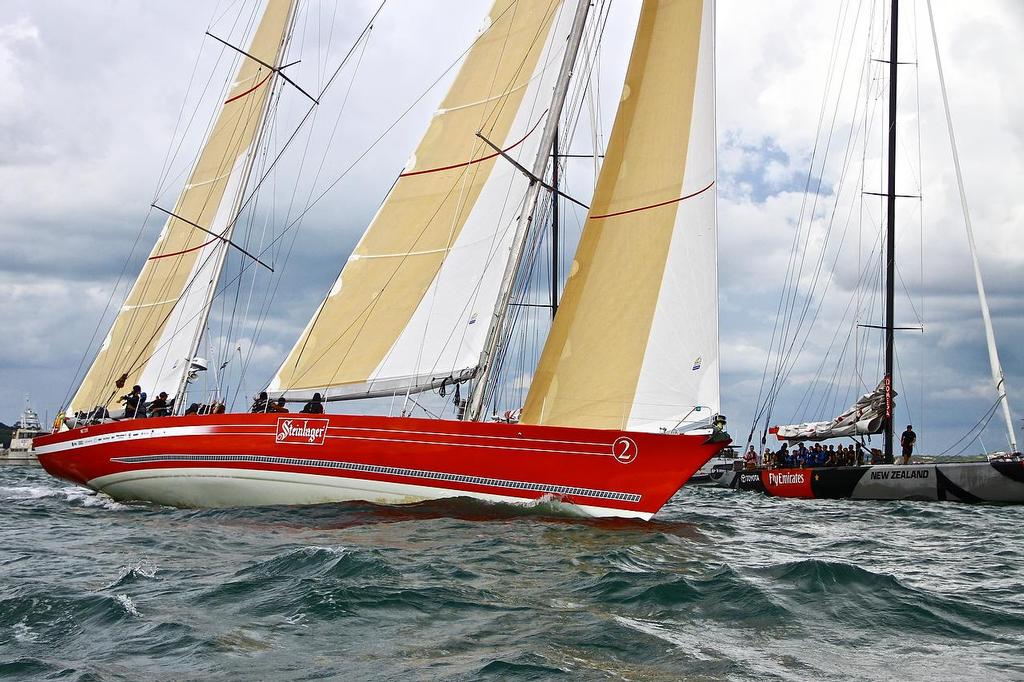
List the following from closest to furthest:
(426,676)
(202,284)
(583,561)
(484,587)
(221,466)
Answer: (426,676)
(484,587)
(583,561)
(221,466)
(202,284)

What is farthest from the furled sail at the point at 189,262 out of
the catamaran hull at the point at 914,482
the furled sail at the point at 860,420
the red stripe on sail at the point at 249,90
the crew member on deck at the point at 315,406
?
the furled sail at the point at 860,420

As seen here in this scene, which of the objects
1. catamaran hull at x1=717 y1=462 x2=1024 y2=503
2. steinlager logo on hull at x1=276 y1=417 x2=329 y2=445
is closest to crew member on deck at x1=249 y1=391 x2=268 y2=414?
steinlager logo on hull at x1=276 y1=417 x2=329 y2=445

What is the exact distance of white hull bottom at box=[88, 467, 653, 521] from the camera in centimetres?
1606

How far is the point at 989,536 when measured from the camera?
52.6 ft

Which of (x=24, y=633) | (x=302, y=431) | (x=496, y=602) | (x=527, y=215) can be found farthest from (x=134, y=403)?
(x=496, y=602)

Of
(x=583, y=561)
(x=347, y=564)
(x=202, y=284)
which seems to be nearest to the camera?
(x=347, y=564)

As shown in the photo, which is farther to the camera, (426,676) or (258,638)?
(258,638)

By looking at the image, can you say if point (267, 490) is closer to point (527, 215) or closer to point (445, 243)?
point (445, 243)

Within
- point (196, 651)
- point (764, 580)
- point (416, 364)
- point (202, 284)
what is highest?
point (202, 284)

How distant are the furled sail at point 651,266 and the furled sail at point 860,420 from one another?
17399mm

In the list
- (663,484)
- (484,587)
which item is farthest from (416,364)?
(484,587)

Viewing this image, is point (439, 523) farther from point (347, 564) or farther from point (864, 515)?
point (864, 515)

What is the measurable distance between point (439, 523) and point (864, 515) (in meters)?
11.5

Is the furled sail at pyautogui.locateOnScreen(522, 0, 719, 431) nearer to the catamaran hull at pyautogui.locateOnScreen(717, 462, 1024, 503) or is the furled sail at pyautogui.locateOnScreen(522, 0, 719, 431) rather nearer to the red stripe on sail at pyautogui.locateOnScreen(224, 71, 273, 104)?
the red stripe on sail at pyautogui.locateOnScreen(224, 71, 273, 104)
